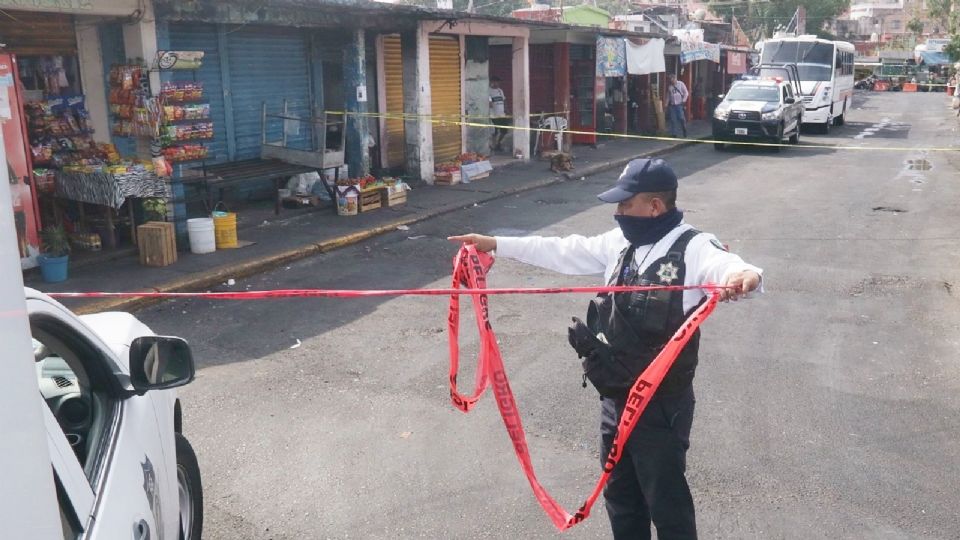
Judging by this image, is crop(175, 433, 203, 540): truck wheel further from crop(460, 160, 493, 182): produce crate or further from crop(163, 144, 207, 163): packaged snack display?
crop(460, 160, 493, 182): produce crate

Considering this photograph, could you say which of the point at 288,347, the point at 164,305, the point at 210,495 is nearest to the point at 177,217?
the point at 164,305

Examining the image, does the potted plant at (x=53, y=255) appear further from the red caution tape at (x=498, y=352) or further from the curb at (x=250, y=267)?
the red caution tape at (x=498, y=352)

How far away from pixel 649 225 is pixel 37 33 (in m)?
9.27

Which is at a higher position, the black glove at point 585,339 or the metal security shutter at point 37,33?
the metal security shutter at point 37,33

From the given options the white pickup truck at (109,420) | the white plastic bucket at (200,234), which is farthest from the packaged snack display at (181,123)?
the white pickup truck at (109,420)

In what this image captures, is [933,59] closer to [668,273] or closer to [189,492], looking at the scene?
[668,273]

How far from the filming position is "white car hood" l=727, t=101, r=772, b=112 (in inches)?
909

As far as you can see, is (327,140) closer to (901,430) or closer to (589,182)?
(589,182)

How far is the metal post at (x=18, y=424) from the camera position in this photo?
1480 mm

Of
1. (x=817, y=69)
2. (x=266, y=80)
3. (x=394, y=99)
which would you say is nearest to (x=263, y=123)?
(x=266, y=80)

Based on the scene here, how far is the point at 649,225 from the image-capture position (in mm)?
3598

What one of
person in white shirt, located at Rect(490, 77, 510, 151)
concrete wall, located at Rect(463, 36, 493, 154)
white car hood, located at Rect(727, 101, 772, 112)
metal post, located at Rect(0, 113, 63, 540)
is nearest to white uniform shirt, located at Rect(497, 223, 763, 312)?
metal post, located at Rect(0, 113, 63, 540)

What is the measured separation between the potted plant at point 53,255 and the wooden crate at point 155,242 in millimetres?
822

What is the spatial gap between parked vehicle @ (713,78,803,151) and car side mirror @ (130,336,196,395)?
69.2 ft
